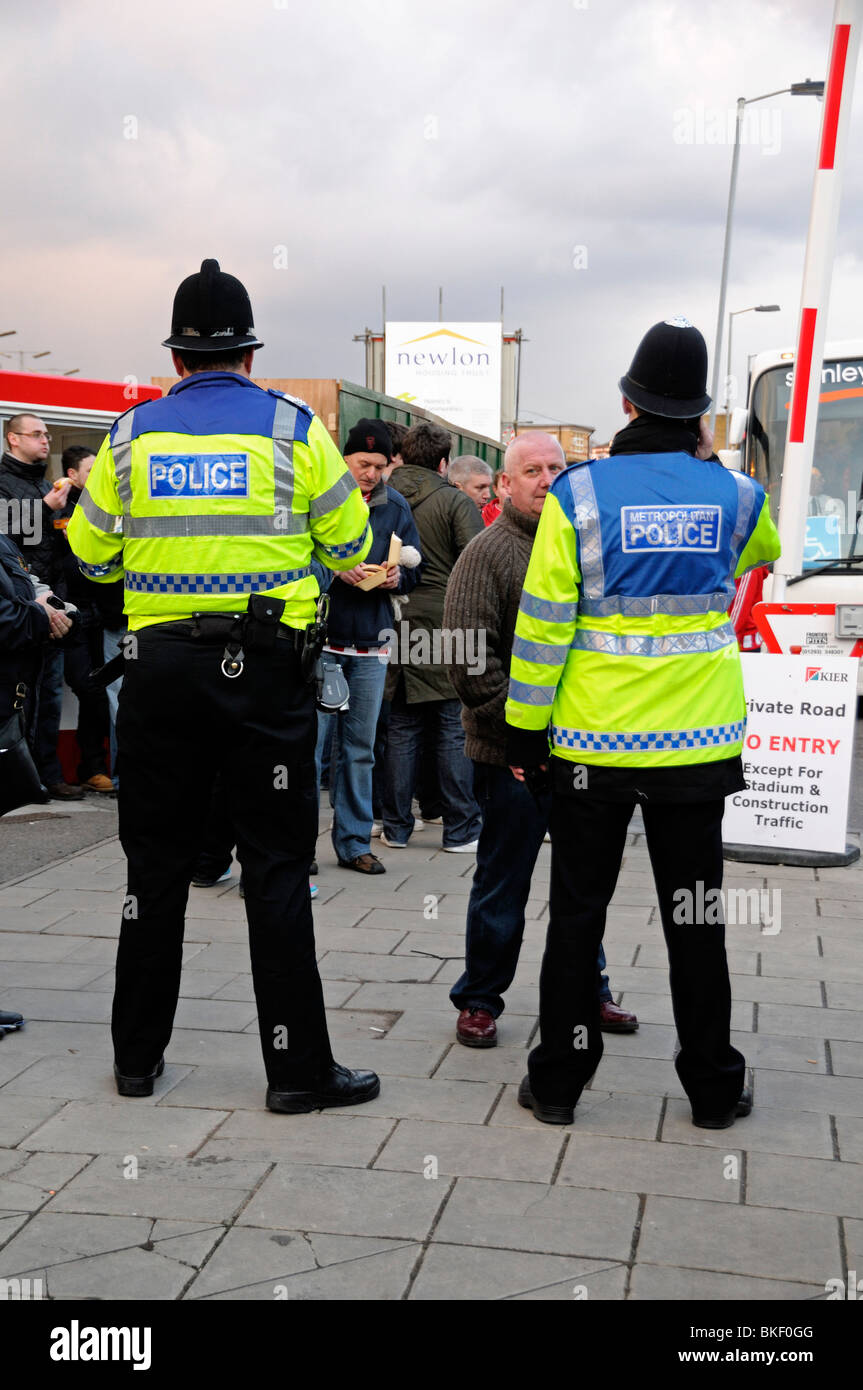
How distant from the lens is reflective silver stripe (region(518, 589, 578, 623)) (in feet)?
11.5

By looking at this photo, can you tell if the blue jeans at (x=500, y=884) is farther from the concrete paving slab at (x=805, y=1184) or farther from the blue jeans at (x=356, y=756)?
the blue jeans at (x=356, y=756)

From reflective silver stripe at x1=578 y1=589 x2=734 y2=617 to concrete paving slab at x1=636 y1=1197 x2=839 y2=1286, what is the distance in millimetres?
1358

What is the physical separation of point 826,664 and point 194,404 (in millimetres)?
4155

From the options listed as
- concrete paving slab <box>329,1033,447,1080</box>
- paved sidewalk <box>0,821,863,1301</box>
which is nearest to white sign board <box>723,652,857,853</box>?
paved sidewalk <box>0,821,863,1301</box>

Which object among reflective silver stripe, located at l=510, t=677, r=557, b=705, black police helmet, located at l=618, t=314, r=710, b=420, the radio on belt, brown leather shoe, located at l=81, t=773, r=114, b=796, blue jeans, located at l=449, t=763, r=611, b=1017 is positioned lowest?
brown leather shoe, located at l=81, t=773, r=114, b=796

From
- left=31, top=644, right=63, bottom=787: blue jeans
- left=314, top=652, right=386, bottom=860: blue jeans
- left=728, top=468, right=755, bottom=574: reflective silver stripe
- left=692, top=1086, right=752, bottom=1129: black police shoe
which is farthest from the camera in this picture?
left=31, top=644, right=63, bottom=787: blue jeans

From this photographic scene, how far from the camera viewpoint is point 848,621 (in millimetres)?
7297

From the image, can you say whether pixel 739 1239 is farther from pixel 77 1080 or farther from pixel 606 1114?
pixel 77 1080

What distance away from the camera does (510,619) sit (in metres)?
4.32

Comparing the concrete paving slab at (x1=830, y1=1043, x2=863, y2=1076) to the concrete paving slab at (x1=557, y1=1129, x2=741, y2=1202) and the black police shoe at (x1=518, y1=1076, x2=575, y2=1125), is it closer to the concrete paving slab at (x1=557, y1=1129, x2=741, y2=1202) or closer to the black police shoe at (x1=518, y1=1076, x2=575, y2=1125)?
A: the concrete paving slab at (x1=557, y1=1129, x2=741, y2=1202)

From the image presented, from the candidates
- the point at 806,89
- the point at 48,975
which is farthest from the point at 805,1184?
the point at 806,89

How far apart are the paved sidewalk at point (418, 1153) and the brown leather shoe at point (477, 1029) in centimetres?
6

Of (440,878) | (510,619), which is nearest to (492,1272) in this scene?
(510,619)
